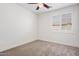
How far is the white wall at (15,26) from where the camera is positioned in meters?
3.23

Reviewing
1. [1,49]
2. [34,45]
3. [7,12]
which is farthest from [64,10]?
[1,49]

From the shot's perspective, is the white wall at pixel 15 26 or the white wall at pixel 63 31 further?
the white wall at pixel 63 31

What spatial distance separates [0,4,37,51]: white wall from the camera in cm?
323

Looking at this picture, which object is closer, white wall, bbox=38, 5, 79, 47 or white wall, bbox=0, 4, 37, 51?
white wall, bbox=0, 4, 37, 51

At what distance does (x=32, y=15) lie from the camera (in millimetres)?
3453

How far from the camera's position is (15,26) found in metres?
3.63

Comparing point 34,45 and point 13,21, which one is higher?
point 13,21

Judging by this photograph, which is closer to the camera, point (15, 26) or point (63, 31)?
point (15, 26)

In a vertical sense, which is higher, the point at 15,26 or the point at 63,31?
the point at 15,26

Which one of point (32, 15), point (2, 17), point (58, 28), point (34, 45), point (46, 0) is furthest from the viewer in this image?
point (58, 28)

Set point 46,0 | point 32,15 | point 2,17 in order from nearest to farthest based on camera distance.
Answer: point 46,0 → point 2,17 → point 32,15

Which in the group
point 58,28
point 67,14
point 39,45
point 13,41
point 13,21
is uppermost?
point 67,14

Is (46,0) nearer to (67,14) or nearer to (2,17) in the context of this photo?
(2,17)

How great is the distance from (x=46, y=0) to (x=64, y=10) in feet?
10.2
